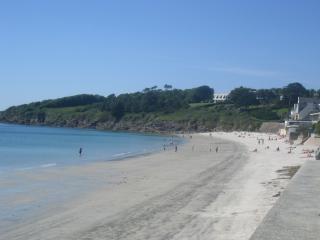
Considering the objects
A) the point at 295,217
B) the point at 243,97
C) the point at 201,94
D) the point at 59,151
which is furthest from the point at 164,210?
the point at 201,94

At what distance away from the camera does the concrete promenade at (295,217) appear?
1003cm

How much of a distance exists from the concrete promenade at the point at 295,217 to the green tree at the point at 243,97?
12321 cm

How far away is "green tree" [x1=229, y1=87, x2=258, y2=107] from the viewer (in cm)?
13938

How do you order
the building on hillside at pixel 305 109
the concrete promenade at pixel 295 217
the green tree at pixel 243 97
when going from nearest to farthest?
the concrete promenade at pixel 295 217 < the building on hillside at pixel 305 109 < the green tree at pixel 243 97

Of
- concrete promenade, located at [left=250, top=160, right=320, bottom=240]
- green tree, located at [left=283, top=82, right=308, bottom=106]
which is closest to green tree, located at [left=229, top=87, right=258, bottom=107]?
green tree, located at [left=283, top=82, right=308, bottom=106]

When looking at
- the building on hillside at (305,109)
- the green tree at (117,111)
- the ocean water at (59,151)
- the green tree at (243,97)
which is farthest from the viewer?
the green tree at (117,111)

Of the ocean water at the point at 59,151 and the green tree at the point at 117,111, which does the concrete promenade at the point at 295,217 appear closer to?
the ocean water at the point at 59,151

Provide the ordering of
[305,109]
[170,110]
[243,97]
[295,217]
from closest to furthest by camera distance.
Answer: [295,217] → [305,109] → [243,97] → [170,110]

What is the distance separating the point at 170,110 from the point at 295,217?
139791 mm

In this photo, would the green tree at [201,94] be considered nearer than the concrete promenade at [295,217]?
No

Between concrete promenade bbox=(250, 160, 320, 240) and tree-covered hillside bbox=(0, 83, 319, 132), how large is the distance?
331 ft

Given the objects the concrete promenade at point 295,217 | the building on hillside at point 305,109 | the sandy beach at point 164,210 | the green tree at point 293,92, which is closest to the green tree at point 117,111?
the green tree at point 293,92

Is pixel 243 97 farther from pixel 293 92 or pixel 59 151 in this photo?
pixel 59 151

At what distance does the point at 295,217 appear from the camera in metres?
11.8
